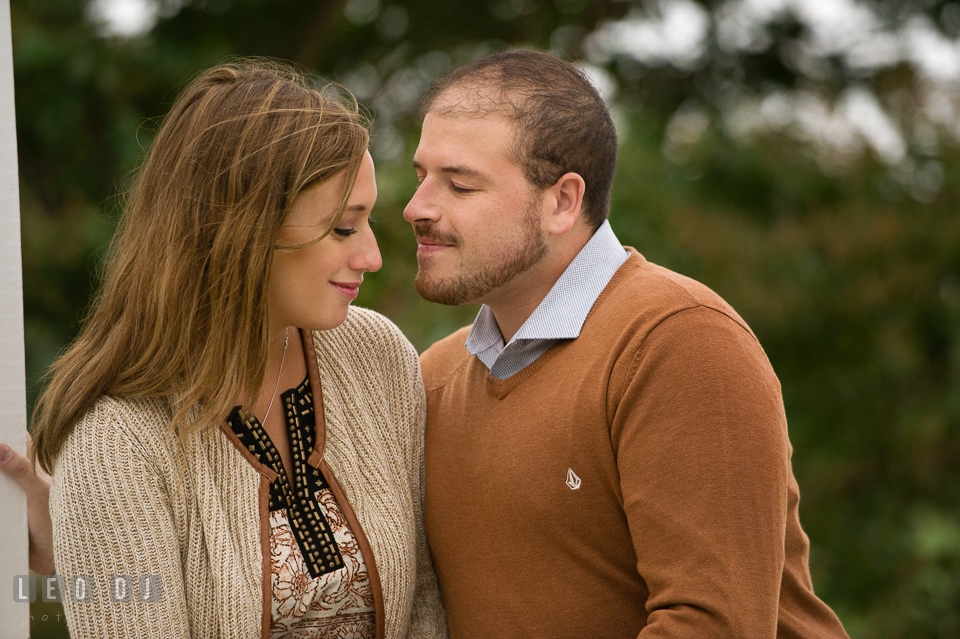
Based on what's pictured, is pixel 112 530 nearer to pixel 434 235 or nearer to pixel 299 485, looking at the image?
pixel 299 485

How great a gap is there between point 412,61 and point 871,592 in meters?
4.10

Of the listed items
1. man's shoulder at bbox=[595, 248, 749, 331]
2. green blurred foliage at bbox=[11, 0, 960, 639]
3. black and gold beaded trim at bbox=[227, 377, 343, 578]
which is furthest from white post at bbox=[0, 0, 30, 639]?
green blurred foliage at bbox=[11, 0, 960, 639]

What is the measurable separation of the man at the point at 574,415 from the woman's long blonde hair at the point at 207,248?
0.91ft

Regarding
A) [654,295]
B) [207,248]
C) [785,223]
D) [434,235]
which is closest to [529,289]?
[434,235]

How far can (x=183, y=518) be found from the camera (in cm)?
190

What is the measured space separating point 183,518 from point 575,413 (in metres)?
0.83

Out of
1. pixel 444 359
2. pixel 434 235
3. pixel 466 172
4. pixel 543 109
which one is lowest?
pixel 444 359

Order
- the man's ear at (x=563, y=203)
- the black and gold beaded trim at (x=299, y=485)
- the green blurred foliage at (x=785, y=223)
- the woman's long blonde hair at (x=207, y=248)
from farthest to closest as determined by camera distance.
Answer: the green blurred foliage at (x=785, y=223), the man's ear at (x=563, y=203), the black and gold beaded trim at (x=299, y=485), the woman's long blonde hair at (x=207, y=248)

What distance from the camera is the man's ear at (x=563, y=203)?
221cm

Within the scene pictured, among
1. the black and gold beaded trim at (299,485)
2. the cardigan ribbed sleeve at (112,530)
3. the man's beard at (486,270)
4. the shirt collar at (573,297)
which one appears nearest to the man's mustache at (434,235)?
the man's beard at (486,270)

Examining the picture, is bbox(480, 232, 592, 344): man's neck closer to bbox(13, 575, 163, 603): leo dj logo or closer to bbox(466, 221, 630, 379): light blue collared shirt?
bbox(466, 221, 630, 379): light blue collared shirt

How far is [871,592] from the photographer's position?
5.35 m

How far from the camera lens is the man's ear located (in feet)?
7.27

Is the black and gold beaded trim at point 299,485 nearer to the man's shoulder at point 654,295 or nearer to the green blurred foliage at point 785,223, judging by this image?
the man's shoulder at point 654,295
